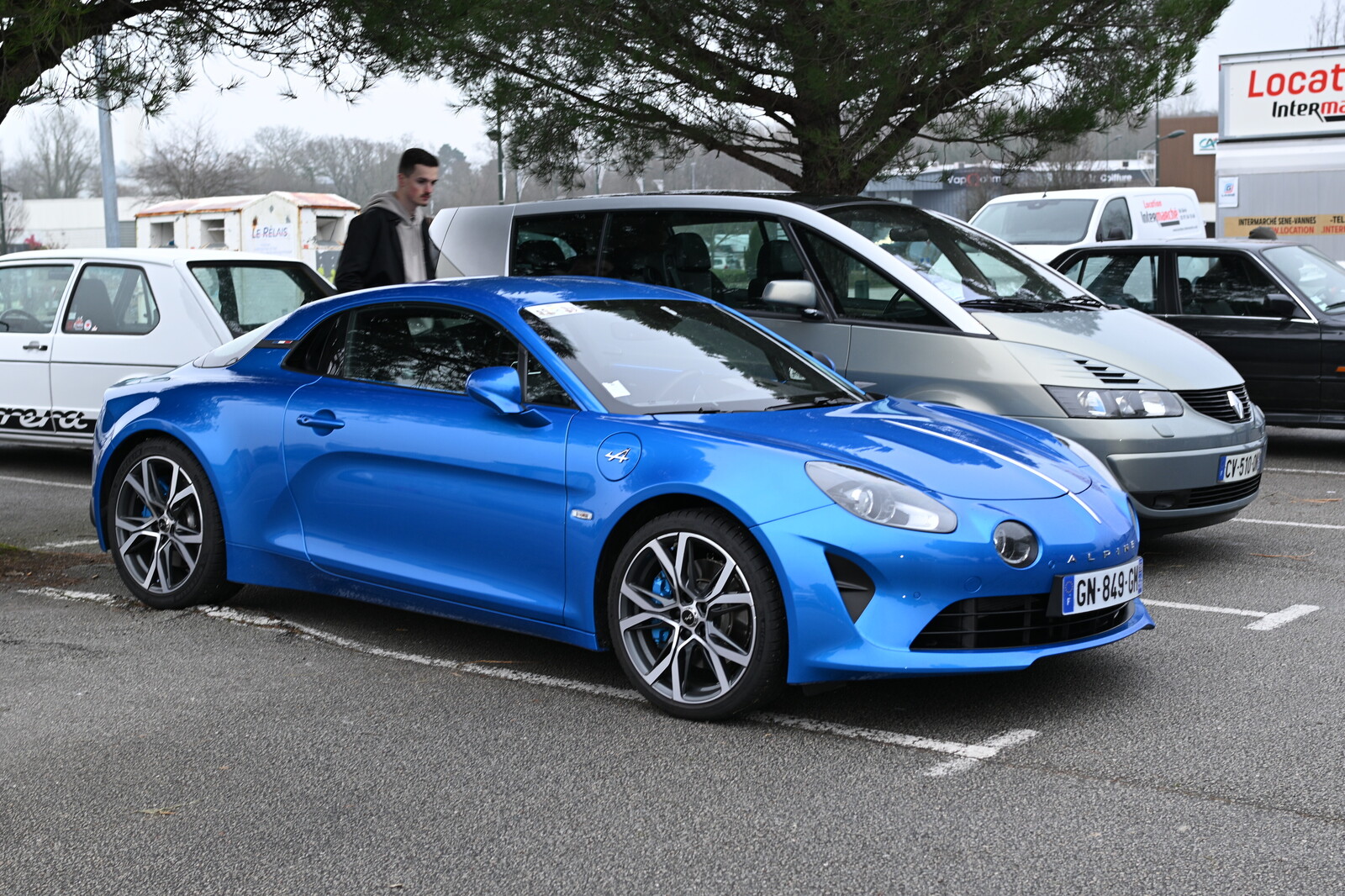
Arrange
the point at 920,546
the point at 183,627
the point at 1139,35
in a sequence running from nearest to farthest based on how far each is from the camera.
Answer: the point at 920,546
the point at 183,627
the point at 1139,35

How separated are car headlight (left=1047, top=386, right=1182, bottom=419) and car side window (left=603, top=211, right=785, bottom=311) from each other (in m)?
1.63

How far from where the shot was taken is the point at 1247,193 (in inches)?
660

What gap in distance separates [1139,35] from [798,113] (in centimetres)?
250

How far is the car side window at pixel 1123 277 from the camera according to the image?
10.4 m

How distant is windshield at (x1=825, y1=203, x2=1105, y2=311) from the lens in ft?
24.2

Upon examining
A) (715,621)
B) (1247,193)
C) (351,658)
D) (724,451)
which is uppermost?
(1247,193)

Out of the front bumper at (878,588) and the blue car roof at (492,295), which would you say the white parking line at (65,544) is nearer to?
the blue car roof at (492,295)

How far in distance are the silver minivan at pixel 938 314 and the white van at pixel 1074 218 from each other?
28.7 feet

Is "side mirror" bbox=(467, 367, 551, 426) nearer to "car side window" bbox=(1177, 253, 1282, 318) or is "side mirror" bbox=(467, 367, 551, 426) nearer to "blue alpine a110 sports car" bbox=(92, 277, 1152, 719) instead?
"blue alpine a110 sports car" bbox=(92, 277, 1152, 719)

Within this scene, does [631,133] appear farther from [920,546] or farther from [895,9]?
[920,546]

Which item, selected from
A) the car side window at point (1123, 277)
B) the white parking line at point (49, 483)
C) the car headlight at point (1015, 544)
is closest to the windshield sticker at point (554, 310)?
the car headlight at point (1015, 544)

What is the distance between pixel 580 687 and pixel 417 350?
143 cm

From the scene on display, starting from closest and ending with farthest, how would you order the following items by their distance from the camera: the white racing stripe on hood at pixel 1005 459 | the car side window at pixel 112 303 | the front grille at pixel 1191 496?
the white racing stripe on hood at pixel 1005 459, the front grille at pixel 1191 496, the car side window at pixel 112 303

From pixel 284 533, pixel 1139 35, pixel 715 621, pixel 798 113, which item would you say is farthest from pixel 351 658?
pixel 1139 35
